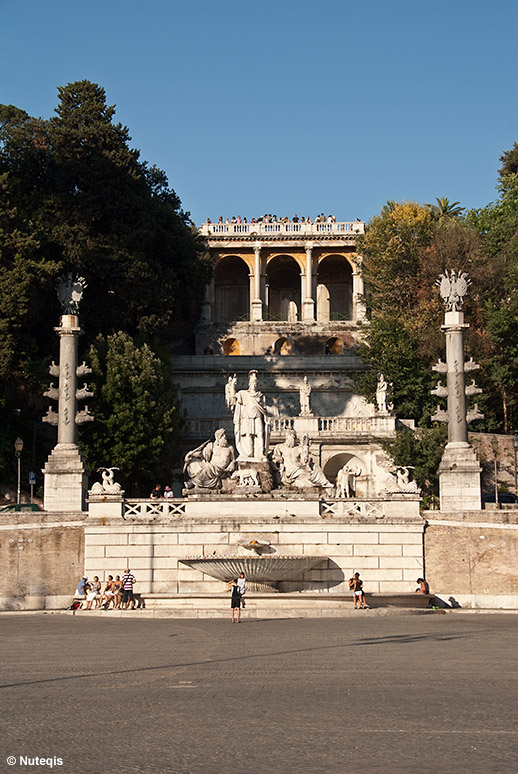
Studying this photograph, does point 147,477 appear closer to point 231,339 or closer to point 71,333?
point 71,333

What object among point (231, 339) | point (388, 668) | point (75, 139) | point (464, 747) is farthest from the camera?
point (231, 339)

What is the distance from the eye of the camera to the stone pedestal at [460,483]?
109 ft

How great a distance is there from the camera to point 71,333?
3669 cm

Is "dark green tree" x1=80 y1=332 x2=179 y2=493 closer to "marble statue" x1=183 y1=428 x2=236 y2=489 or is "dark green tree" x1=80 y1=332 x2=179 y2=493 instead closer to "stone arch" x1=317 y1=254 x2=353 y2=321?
"marble statue" x1=183 y1=428 x2=236 y2=489

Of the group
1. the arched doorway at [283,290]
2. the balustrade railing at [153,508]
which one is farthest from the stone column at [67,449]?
the arched doorway at [283,290]

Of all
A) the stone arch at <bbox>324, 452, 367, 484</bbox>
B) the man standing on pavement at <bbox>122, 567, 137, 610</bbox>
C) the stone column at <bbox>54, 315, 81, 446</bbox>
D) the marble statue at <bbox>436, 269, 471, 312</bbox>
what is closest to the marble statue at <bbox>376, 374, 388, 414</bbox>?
the stone arch at <bbox>324, 452, 367, 484</bbox>

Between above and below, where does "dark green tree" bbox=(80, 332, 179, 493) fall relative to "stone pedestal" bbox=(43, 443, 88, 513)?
above

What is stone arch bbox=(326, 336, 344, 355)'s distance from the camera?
62459 millimetres

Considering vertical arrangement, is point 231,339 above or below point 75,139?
below

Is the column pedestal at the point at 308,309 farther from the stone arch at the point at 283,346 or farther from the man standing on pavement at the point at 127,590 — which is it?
the man standing on pavement at the point at 127,590

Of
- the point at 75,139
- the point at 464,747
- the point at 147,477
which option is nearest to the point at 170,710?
the point at 464,747

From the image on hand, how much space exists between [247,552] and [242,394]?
17.2 feet

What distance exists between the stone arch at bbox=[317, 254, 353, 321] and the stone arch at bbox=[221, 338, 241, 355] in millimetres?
12994

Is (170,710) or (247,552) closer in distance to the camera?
(170,710)
